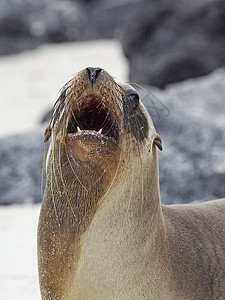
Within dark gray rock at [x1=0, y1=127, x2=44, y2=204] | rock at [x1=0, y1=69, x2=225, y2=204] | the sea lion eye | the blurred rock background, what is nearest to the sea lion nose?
the sea lion eye

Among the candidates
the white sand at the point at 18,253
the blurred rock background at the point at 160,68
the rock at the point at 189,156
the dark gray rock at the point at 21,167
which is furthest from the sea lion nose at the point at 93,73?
the dark gray rock at the point at 21,167

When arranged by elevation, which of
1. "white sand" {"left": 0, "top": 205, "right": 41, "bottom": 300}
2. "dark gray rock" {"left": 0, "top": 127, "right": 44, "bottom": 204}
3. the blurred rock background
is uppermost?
the blurred rock background

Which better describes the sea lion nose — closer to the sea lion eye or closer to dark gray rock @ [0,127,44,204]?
the sea lion eye

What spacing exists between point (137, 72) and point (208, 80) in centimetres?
354

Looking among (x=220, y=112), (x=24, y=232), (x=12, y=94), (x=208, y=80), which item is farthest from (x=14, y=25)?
(x=24, y=232)

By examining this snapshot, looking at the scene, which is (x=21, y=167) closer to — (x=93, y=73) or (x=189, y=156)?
(x=189, y=156)

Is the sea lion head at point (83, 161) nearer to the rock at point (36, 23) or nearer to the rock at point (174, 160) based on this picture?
the rock at point (174, 160)

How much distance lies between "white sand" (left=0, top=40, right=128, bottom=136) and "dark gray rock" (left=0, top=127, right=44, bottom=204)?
341 cm

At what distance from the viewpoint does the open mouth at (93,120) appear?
262 centimetres

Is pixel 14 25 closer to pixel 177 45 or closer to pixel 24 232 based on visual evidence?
pixel 177 45

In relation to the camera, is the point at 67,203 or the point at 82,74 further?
the point at 67,203

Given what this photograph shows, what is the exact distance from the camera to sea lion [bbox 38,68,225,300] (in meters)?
2.62

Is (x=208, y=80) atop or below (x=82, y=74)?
below

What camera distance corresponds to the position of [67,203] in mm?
2773
